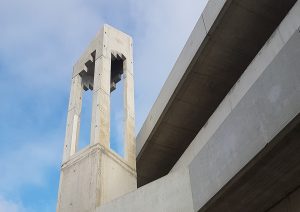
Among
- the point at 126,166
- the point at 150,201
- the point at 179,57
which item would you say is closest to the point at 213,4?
the point at 179,57

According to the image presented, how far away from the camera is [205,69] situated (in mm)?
14062

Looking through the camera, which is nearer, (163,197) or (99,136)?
(163,197)

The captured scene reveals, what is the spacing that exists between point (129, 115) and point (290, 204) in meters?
8.47

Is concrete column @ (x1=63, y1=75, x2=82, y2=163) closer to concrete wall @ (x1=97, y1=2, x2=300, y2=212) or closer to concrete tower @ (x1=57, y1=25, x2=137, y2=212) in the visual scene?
concrete tower @ (x1=57, y1=25, x2=137, y2=212)

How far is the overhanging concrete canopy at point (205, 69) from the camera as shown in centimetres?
1268

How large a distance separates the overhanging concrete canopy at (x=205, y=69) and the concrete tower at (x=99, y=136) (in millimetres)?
1400

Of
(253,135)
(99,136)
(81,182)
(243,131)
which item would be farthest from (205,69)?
(253,135)

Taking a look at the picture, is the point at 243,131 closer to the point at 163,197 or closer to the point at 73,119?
the point at 163,197

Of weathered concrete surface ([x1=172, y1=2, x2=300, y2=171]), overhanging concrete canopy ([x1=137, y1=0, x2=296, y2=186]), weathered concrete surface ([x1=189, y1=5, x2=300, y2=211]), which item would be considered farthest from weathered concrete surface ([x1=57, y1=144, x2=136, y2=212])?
weathered concrete surface ([x1=189, y1=5, x2=300, y2=211])

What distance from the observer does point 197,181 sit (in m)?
7.71

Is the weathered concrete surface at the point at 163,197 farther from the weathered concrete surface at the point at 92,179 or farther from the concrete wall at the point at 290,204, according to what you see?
the weathered concrete surface at the point at 92,179

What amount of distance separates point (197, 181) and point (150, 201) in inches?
65.6

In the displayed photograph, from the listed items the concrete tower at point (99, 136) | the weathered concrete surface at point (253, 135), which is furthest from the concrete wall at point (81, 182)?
the weathered concrete surface at point (253, 135)

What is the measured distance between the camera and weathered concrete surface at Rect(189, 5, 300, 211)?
617cm
